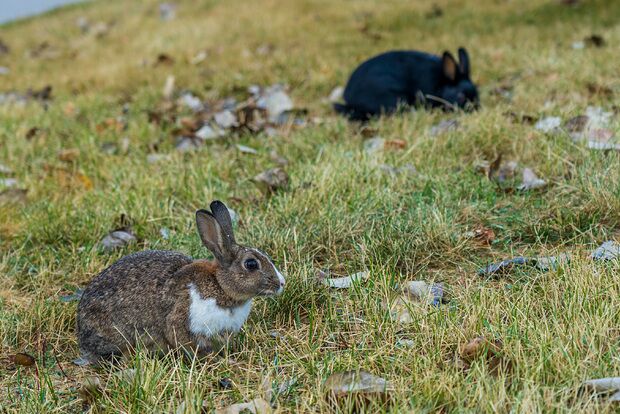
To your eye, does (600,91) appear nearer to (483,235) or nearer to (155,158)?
(483,235)

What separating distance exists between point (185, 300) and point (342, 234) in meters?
1.12

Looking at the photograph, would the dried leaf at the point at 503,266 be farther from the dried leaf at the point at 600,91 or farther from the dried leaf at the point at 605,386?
the dried leaf at the point at 600,91

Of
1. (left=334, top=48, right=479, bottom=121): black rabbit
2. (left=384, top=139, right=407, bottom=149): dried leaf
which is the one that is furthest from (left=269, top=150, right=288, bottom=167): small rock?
(left=334, top=48, right=479, bottom=121): black rabbit

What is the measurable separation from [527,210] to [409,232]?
72 centimetres

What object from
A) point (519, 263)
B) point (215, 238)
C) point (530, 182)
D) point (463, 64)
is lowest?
point (463, 64)

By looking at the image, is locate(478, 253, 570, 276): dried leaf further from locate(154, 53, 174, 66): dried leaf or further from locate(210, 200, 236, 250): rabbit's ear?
locate(154, 53, 174, 66): dried leaf

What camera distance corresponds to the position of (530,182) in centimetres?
463

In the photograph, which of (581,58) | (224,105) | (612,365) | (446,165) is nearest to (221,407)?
(612,365)

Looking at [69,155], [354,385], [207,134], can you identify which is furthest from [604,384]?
[69,155]

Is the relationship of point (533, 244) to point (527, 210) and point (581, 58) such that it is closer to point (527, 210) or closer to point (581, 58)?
point (527, 210)

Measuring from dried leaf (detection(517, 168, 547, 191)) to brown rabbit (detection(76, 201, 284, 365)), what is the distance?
194 centimetres

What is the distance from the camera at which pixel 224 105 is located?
783cm

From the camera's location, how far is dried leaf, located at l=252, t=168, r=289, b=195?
15.9 ft

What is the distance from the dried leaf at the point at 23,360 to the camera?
328cm
